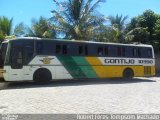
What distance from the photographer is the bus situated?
18328 millimetres

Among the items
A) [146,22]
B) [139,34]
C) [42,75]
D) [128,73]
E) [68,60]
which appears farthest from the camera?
[146,22]

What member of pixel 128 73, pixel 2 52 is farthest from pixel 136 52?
pixel 2 52

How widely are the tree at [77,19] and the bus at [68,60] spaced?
7.05 metres

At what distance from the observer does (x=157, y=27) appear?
35406mm

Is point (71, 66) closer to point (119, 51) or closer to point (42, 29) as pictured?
point (119, 51)

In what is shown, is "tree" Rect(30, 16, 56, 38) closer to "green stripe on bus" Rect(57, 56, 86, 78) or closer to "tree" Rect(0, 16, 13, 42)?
"tree" Rect(0, 16, 13, 42)

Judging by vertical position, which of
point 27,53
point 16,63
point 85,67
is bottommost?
point 85,67

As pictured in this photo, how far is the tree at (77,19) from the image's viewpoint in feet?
97.8

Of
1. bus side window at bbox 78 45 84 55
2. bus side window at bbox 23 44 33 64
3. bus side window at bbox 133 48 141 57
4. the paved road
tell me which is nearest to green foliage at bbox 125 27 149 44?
bus side window at bbox 133 48 141 57

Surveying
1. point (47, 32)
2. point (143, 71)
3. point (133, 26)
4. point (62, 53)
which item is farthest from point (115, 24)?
point (62, 53)

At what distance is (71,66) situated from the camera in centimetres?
2045

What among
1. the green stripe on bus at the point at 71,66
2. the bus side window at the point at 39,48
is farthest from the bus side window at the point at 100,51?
the bus side window at the point at 39,48

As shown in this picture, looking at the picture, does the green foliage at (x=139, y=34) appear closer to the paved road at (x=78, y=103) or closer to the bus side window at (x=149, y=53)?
the bus side window at (x=149, y=53)

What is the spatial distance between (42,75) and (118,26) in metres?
18.1
